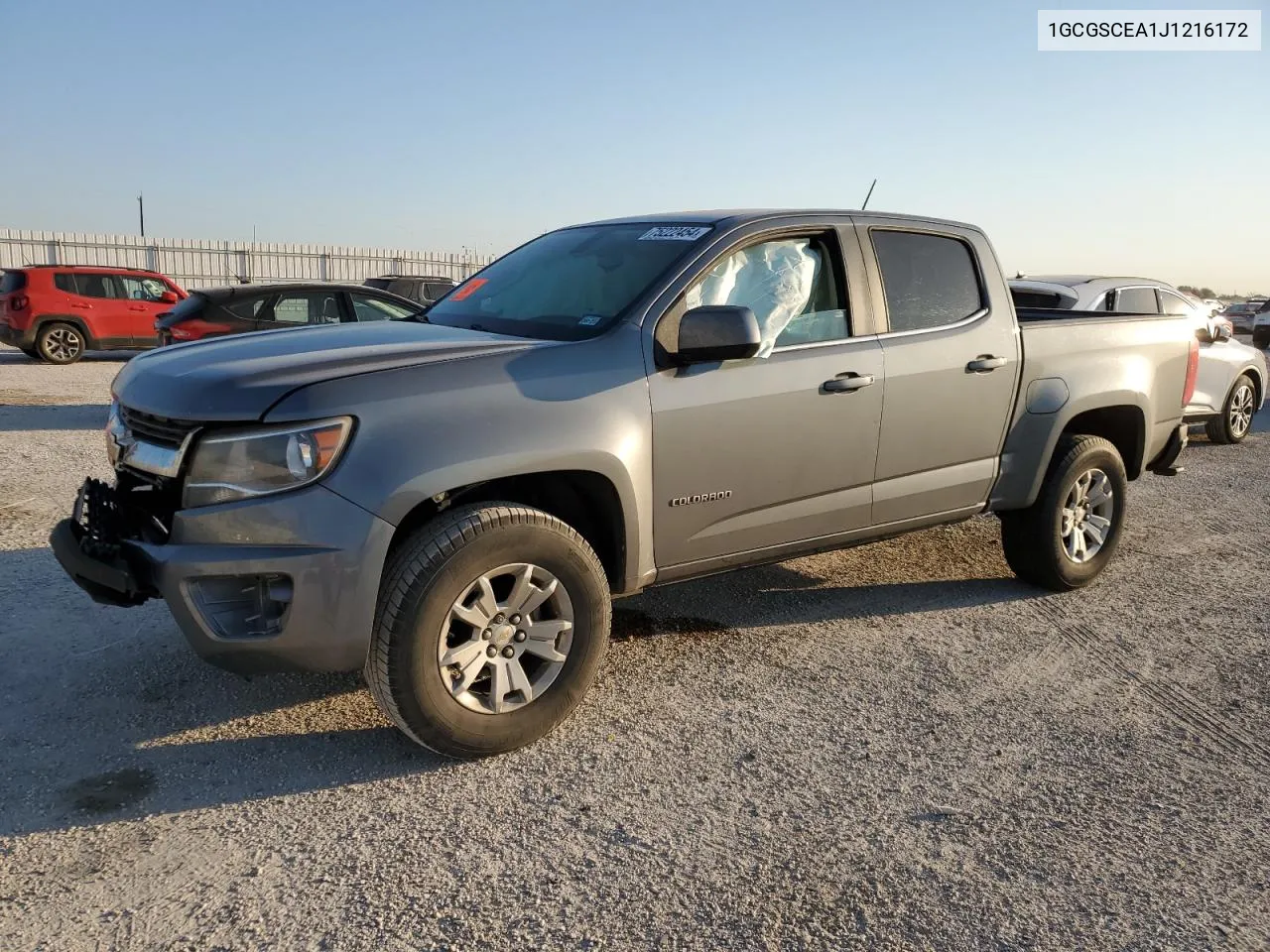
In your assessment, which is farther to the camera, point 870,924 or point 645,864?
point 645,864

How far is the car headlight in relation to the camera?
302cm

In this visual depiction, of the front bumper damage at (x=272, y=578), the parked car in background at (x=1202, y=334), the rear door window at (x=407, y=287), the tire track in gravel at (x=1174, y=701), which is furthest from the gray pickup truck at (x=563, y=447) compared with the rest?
the rear door window at (x=407, y=287)

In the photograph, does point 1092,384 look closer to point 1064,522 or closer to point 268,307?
point 1064,522

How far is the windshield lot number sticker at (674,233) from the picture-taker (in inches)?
160

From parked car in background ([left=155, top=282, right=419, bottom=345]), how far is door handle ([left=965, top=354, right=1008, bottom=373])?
697 cm

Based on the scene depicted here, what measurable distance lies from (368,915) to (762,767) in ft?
4.56

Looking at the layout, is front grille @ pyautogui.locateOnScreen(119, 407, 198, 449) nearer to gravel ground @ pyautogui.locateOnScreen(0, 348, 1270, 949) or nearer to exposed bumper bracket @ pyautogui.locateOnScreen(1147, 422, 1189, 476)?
gravel ground @ pyautogui.locateOnScreen(0, 348, 1270, 949)

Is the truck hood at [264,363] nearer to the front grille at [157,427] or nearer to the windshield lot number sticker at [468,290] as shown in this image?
the front grille at [157,427]

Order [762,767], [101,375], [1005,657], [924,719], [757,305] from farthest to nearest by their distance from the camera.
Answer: [101,375] → [1005,657] → [757,305] → [924,719] → [762,767]

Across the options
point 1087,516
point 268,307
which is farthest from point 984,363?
point 268,307

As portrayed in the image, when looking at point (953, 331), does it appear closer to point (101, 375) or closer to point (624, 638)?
point (624, 638)

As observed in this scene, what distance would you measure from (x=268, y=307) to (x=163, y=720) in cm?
805

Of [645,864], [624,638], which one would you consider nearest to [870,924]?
[645,864]

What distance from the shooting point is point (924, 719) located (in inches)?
150
